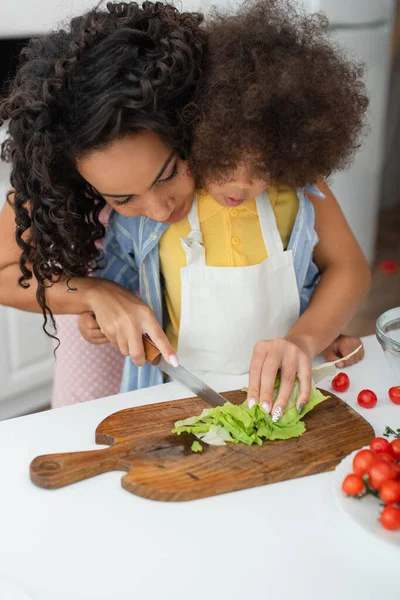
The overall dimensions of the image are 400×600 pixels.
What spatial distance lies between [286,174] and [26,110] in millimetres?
404

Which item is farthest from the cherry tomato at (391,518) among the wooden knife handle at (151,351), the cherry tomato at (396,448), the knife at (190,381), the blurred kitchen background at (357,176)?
the blurred kitchen background at (357,176)

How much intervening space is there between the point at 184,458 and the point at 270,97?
1.66 ft

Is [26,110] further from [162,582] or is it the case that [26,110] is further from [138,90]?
[162,582]

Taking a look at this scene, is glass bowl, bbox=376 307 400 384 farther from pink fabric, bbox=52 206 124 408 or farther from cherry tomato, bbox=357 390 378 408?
pink fabric, bbox=52 206 124 408

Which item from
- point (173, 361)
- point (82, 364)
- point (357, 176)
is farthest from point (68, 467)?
point (357, 176)

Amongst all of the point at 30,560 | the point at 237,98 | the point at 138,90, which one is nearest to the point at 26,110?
the point at 138,90

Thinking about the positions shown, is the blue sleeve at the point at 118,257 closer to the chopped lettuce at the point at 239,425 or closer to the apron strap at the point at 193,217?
the apron strap at the point at 193,217

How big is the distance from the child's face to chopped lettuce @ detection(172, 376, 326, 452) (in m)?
0.34

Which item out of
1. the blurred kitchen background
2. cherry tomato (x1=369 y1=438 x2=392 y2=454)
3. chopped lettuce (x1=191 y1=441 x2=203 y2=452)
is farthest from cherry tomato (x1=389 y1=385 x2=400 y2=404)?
the blurred kitchen background

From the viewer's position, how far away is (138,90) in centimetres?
98

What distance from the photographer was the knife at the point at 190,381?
106cm

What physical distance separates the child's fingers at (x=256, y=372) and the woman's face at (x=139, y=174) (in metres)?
0.27

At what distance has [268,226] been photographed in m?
1.33

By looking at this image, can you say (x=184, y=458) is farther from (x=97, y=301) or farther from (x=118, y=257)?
(x=118, y=257)
